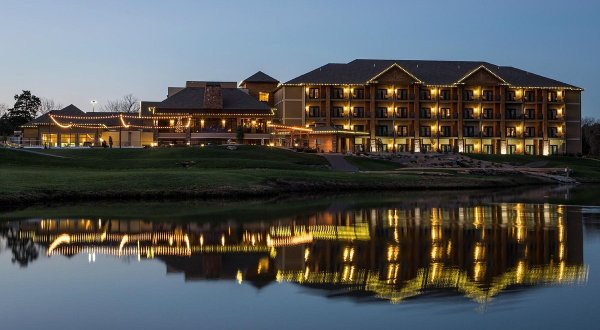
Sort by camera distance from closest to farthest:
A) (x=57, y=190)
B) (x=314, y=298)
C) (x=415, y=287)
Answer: (x=314, y=298) < (x=415, y=287) < (x=57, y=190)

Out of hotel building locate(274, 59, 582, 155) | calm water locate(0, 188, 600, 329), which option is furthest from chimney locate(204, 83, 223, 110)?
calm water locate(0, 188, 600, 329)

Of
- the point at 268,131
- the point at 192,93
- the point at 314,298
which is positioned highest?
the point at 192,93

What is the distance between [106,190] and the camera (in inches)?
1694

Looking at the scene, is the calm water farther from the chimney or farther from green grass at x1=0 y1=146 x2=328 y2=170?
the chimney

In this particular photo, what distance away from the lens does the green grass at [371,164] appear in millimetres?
75875

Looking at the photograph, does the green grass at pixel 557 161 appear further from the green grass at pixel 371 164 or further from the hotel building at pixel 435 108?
the green grass at pixel 371 164

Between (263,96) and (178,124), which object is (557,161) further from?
(178,124)

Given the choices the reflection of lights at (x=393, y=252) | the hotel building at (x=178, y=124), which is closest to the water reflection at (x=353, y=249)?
the reflection of lights at (x=393, y=252)

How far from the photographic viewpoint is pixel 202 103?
101m

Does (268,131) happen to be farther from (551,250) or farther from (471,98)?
(551,250)

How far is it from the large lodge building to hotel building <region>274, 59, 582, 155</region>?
0.58 ft

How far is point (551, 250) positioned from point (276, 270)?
9434 millimetres

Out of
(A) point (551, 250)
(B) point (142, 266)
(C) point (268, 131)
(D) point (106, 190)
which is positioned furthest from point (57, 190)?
(C) point (268, 131)

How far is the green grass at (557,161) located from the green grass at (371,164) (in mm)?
20668
